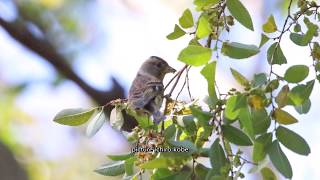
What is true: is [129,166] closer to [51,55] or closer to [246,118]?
[246,118]

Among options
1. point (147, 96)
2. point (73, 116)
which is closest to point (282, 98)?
point (147, 96)

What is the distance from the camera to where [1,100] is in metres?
4.61

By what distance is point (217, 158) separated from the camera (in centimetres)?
120

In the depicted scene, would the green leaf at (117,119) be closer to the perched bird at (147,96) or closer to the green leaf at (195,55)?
the perched bird at (147,96)

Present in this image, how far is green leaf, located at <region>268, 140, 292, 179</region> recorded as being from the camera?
120 cm

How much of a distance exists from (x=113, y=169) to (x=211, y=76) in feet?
1.08

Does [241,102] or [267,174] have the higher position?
[241,102]

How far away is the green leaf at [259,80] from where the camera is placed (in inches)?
46.2

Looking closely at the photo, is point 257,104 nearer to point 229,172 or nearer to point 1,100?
point 229,172

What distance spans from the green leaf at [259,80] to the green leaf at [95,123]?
0.37 metres

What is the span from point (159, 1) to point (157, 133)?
3816mm

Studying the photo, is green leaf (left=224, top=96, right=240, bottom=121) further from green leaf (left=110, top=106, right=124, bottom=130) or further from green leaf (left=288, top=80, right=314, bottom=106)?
green leaf (left=110, top=106, right=124, bottom=130)

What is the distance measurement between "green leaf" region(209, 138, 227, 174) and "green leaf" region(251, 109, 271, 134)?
0.23ft

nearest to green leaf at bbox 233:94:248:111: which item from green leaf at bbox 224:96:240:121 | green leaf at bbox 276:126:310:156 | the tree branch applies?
green leaf at bbox 224:96:240:121
